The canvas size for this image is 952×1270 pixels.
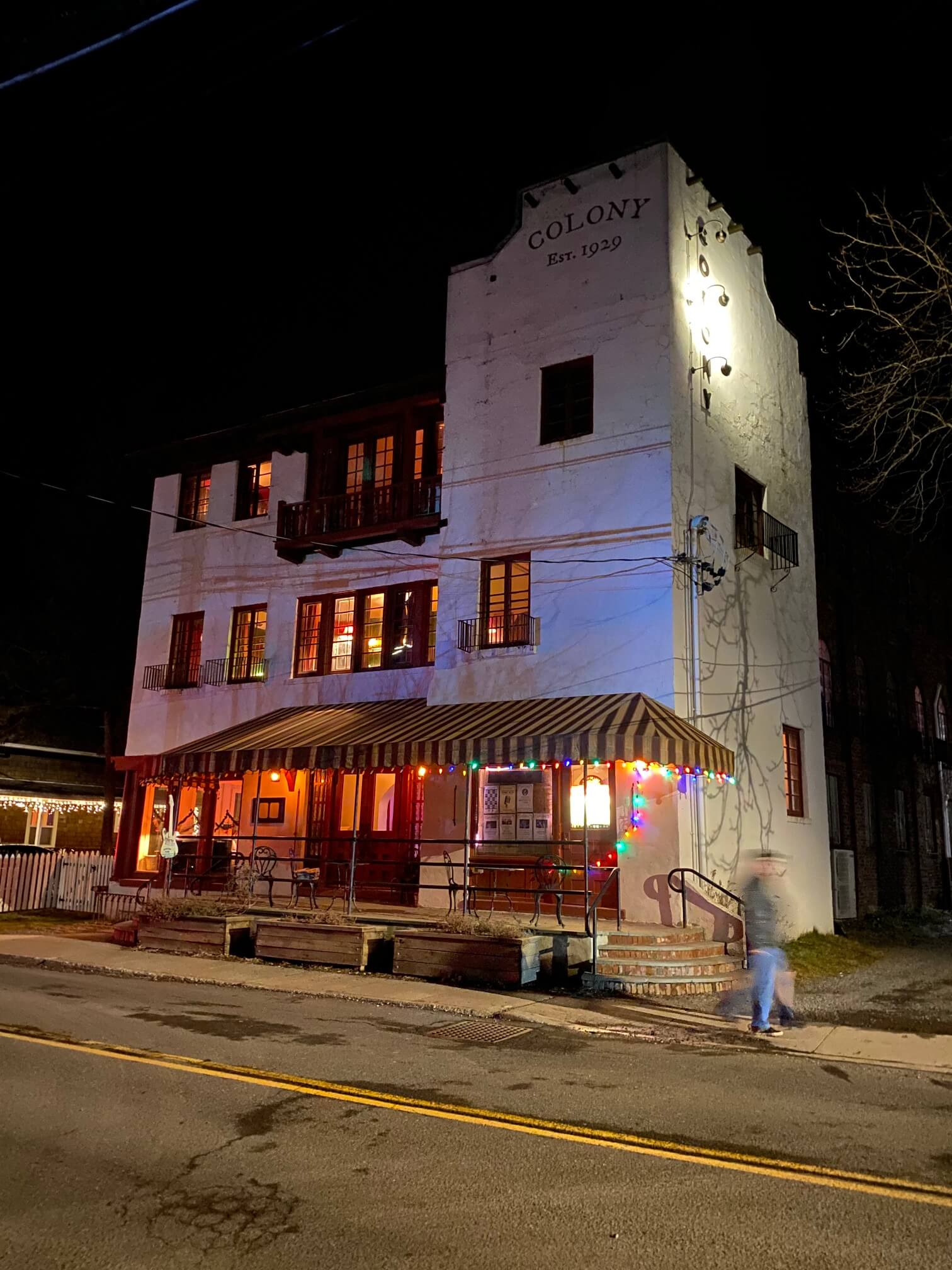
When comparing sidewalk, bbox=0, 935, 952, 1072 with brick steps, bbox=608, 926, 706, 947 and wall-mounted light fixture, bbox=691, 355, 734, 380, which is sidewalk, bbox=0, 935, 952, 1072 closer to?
brick steps, bbox=608, 926, 706, 947

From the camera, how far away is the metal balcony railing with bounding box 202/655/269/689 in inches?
839

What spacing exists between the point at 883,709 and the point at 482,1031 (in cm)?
1890

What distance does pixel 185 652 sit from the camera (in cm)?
2295

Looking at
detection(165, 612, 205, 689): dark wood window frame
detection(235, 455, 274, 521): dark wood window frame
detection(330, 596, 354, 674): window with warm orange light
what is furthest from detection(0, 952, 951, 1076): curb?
detection(235, 455, 274, 521): dark wood window frame

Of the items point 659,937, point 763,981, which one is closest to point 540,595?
point 659,937

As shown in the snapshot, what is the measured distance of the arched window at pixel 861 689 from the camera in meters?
23.6

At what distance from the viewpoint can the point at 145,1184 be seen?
16.5 ft

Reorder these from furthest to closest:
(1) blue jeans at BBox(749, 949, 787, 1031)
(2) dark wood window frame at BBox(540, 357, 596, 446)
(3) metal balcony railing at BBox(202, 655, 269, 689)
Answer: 1. (3) metal balcony railing at BBox(202, 655, 269, 689)
2. (2) dark wood window frame at BBox(540, 357, 596, 446)
3. (1) blue jeans at BBox(749, 949, 787, 1031)

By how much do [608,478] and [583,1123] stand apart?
41.1ft

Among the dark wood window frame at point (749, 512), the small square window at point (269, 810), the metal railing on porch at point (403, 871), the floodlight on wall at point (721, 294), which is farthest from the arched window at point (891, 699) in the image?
the small square window at point (269, 810)

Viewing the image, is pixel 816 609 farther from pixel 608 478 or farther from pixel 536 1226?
pixel 536 1226

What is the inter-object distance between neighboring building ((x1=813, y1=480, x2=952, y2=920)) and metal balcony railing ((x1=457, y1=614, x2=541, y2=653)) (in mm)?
8734

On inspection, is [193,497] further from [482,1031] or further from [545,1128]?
[545,1128]

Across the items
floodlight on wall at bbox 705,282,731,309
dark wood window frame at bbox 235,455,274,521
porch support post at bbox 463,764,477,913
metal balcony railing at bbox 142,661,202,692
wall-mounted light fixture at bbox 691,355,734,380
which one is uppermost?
floodlight on wall at bbox 705,282,731,309
